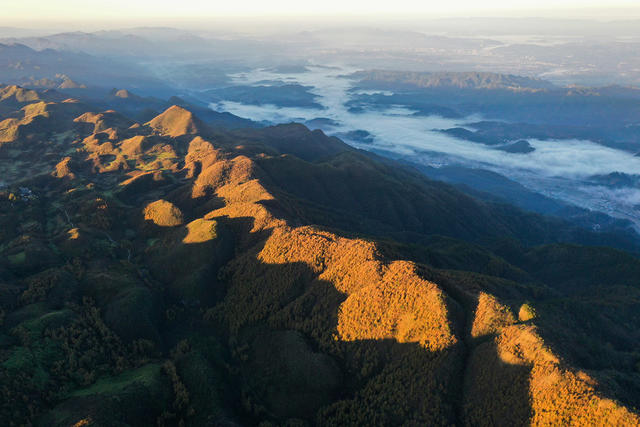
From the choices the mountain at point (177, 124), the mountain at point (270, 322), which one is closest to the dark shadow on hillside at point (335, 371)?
the mountain at point (270, 322)

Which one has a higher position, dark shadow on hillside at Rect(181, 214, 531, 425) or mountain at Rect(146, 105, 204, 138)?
dark shadow on hillside at Rect(181, 214, 531, 425)

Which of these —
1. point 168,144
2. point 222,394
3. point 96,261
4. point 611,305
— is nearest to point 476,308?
point 222,394

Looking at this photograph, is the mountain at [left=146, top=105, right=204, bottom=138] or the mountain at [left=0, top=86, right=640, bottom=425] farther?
the mountain at [left=146, top=105, right=204, bottom=138]

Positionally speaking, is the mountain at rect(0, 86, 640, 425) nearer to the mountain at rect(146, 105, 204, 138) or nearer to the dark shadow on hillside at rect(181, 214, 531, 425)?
the dark shadow on hillside at rect(181, 214, 531, 425)

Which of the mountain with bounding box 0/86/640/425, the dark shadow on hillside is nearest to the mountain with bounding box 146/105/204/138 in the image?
the mountain with bounding box 0/86/640/425

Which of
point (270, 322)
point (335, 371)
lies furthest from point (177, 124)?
point (335, 371)

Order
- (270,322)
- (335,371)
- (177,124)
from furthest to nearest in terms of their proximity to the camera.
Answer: (177,124) < (270,322) < (335,371)

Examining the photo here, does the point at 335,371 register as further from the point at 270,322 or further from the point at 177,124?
the point at 177,124

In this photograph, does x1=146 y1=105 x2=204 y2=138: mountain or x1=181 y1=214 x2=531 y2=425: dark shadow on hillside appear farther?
x1=146 y1=105 x2=204 y2=138: mountain

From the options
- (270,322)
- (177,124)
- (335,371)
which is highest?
(335,371)
